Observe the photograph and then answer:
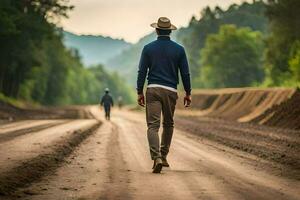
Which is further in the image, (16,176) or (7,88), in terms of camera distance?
(7,88)

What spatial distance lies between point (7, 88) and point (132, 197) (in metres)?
63.8

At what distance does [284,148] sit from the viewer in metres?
16.9

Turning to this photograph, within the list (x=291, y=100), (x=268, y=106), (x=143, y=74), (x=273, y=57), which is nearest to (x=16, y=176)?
(x=143, y=74)

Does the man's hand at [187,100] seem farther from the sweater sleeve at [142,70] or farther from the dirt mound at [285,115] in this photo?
the dirt mound at [285,115]

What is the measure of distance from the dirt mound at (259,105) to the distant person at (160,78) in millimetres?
17875

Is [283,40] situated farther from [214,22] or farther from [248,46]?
[214,22]

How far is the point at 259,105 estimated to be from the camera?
4219 centimetres

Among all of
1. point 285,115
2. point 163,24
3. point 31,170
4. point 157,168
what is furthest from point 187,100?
point 285,115

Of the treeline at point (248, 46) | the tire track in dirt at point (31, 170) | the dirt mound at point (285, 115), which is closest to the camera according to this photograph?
the tire track in dirt at point (31, 170)

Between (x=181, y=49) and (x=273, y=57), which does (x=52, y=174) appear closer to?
(x=181, y=49)

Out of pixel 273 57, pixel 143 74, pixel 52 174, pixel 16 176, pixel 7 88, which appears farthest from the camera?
pixel 7 88

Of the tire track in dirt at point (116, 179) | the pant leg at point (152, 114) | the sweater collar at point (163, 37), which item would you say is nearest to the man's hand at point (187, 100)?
the pant leg at point (152, 114)

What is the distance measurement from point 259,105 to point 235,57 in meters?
56.7

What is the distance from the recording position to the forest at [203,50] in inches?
2254
